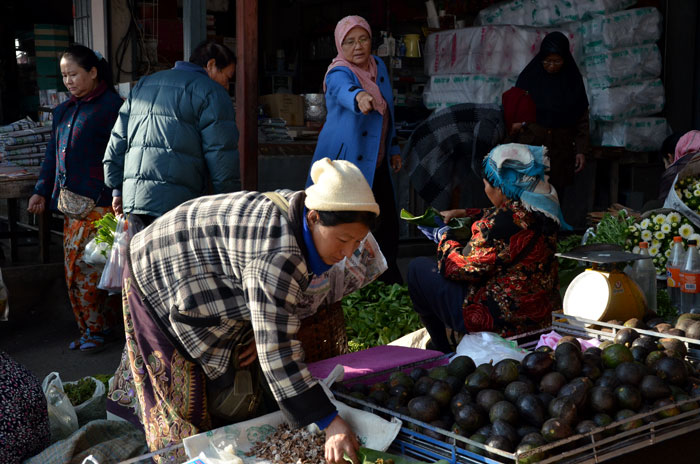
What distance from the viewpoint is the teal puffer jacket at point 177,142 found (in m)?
3.66

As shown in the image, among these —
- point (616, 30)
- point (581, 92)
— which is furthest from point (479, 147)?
point (616, 30)

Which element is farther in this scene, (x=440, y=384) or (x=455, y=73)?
(x=455, y=73)

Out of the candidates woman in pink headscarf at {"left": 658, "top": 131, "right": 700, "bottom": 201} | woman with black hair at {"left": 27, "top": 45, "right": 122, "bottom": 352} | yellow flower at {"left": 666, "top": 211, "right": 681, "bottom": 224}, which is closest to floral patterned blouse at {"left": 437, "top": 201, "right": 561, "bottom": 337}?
yellow flower at {"left": 666, "top": 211, "right": 681, "bottom": 224}

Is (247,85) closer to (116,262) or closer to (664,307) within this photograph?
(116,262)

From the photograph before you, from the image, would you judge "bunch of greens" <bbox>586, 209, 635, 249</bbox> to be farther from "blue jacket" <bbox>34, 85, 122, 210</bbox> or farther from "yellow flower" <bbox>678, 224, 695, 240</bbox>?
A: "blue jacket" <bbox>34, 85, 122, 210</bbox>

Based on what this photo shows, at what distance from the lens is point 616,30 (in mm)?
6777

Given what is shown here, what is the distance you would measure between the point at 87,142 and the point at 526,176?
2615 mm

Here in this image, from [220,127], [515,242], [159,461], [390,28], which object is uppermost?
[390,28]

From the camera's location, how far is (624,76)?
691 centimetres

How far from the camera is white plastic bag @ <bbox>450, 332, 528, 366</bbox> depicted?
2.48 meters

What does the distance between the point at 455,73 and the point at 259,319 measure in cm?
563

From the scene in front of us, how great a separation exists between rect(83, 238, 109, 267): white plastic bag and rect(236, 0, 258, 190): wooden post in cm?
102

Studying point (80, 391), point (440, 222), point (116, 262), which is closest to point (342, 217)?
point (440, 222)

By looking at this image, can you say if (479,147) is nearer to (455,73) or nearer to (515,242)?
(455,73)
